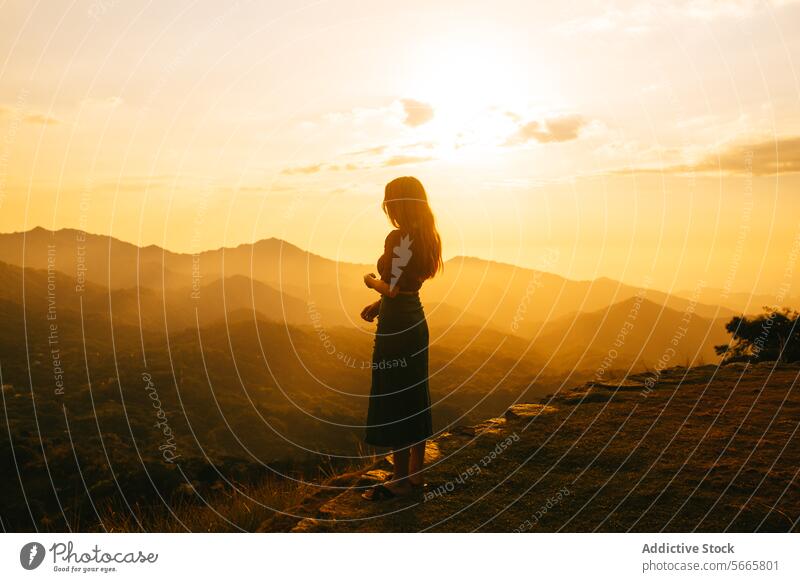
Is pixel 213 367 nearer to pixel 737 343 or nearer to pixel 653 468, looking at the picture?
pixel 737 343

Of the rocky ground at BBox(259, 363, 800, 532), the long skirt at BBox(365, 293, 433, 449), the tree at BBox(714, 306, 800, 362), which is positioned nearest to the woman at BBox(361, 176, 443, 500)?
the long skirt at BBox(365, 293, 433, 449)

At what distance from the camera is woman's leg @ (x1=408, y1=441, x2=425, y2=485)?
342 inches

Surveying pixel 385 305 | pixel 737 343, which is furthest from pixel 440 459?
pixel 737 343

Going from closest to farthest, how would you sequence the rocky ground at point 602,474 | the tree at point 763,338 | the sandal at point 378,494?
1. the rocky ground at point 602,474
2. the sandal at point 378,494
3. the tree at point 763,338

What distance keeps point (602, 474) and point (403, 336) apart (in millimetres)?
3130

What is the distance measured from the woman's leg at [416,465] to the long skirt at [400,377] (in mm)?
198

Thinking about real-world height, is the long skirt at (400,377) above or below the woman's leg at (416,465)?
above

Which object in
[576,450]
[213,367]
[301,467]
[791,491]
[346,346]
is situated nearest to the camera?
[791,491]

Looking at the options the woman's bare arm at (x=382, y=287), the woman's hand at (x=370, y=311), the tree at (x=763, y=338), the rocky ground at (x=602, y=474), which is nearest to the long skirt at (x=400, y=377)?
the woman's bare arm at (x=382, y=287)

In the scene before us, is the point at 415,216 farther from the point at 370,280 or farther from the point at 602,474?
the point at 602,474

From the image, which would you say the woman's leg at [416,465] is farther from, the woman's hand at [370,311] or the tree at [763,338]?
the tree at [763,338]

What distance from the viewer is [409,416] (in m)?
8.52

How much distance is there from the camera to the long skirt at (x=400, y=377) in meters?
8.31

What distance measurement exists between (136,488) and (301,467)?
579 centimetres
